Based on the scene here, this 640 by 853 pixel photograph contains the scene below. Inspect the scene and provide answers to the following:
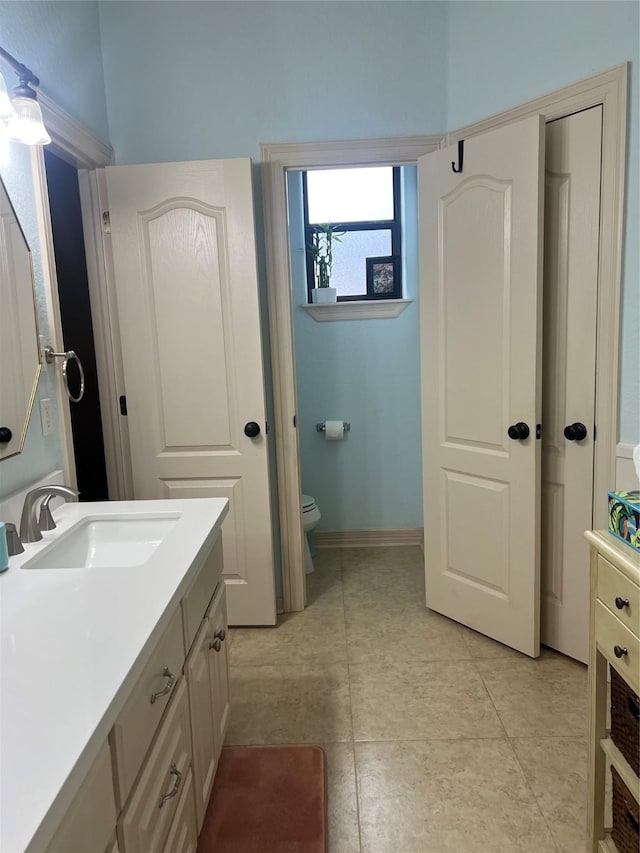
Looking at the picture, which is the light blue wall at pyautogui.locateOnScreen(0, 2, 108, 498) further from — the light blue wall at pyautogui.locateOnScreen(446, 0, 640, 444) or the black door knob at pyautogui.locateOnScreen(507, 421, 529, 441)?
the black door knob at pyautogui.locateOnScreen(507, 421, 529, 441)

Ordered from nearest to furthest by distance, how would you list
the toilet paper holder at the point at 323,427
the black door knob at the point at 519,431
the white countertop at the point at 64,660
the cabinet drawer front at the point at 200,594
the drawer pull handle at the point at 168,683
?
1. the white countertop at the point at 64,660
2. the drawer pull handle at the point at 168,683
3. the cabinet drawer front at the point at 200,594
4. the black door knob at the point at 519,431
5. the toilet paper holder at the point at 323,427

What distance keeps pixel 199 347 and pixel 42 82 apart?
1063 millimetres

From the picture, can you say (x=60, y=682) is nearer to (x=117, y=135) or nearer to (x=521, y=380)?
(x=521, y=380)

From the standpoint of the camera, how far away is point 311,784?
166cm

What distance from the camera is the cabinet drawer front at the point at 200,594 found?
129 centimetres

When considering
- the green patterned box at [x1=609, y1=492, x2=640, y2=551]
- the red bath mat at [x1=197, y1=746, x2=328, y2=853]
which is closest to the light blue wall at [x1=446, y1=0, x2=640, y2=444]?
the green patterned box at [x1=609, y1=492, x2=640, y2=551]

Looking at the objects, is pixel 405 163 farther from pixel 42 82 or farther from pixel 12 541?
pixel 12 541

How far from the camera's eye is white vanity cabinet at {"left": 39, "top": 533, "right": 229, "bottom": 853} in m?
0.77

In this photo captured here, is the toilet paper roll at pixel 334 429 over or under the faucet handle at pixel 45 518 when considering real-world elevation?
under

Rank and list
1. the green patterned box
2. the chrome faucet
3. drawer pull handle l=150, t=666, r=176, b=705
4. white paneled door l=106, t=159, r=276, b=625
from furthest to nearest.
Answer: white paneled door l=106, t=159, r=276, b=625, the chrome faucet, the green patterned box, drawer pull handle l=150, t=666, r=176, b=705

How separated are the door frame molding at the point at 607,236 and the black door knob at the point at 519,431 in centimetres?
25

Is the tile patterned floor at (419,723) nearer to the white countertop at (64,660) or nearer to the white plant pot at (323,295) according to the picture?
the white countertop at (64,660)

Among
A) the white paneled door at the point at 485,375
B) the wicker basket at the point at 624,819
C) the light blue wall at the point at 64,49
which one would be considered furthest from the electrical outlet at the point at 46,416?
the wicker basket at the point at 624,819

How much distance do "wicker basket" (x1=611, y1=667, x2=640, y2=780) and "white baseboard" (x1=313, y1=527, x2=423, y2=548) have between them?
7.44 ft
